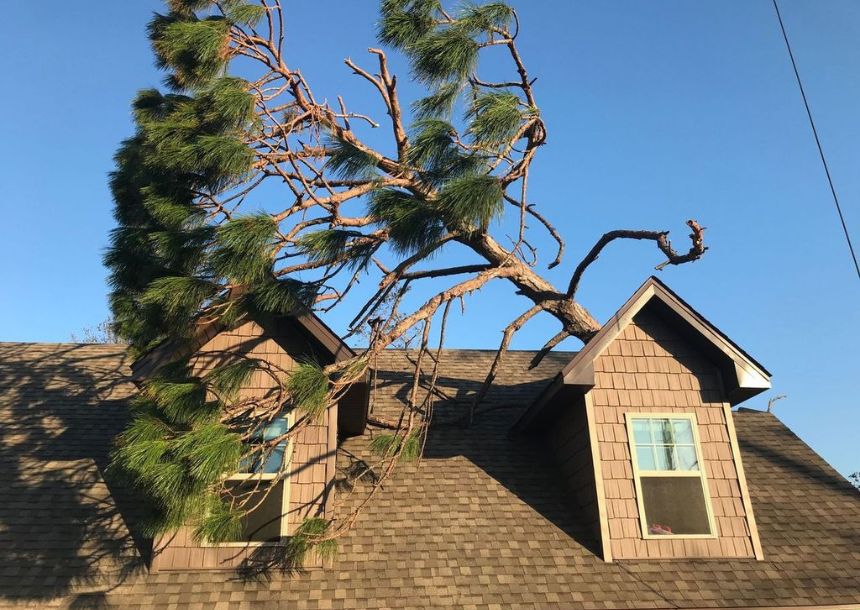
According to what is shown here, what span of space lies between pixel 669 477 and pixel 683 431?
0.55m

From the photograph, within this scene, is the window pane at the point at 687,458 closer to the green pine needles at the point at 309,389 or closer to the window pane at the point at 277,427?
the green pine needles at the point at 309,389

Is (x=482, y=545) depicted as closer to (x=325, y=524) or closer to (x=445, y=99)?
(x=325, y=524)

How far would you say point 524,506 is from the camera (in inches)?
319

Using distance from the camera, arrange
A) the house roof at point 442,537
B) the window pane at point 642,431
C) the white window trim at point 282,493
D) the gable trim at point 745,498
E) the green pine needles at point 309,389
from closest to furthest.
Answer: the green pine needles at point 309,389 → the house roof at point 442,537 → the white window trim at point 282,493 → the gable trim at point 745,498 → the window pane at point 642,431

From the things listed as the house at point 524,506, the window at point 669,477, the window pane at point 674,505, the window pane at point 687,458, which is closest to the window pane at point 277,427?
the house at point 524,506

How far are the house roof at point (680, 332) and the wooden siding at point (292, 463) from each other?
2.44 m

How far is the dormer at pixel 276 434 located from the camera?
6.96 m

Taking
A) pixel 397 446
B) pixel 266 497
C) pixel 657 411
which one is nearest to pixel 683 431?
pixel 657 411

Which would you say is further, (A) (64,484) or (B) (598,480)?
(A) (64,484)

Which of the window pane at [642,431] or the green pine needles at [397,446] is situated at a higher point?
the window pane at [642,431]

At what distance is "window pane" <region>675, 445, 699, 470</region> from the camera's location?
7.89m

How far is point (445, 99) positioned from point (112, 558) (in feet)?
17.5

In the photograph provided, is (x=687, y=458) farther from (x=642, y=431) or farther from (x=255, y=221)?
(x=255, y=221)

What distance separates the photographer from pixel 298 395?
20.5ft
